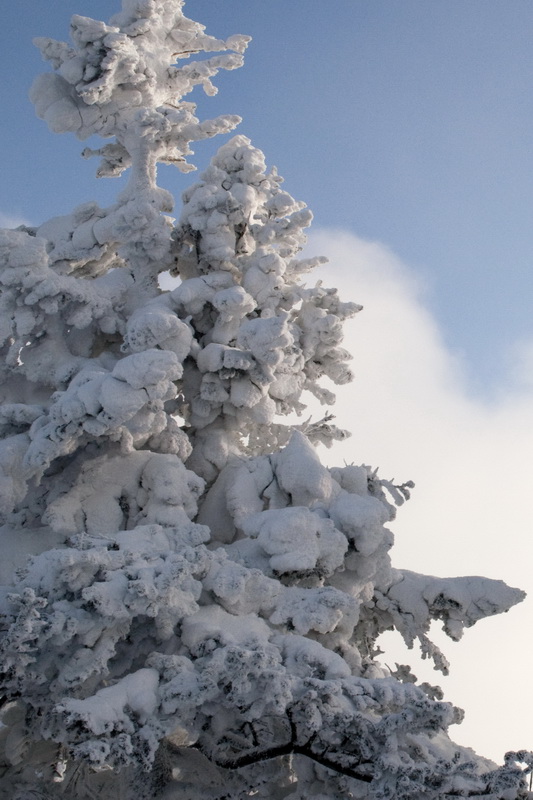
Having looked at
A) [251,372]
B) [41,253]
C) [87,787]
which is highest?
[41,253]

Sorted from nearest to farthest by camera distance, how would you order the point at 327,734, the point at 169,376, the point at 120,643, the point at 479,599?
the point at 327,734, the point at 120,643, the point at 169,376, the point at 479,599

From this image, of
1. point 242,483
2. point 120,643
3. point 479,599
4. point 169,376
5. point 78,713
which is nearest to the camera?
point 78,713

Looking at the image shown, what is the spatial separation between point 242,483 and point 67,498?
1.17 meters

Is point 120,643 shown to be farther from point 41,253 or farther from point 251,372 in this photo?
point 41,253

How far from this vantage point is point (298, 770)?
3857 mm

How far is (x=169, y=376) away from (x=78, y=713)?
1989 millimetres

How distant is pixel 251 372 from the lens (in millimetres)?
5559

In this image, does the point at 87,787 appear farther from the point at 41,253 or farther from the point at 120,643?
the point at 41,253

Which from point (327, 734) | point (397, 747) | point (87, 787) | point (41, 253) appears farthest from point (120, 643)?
point (41, 253)

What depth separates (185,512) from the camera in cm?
525

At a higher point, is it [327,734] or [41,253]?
[41,253]

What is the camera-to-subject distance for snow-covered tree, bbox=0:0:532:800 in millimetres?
3590

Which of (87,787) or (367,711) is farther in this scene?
(87,787)

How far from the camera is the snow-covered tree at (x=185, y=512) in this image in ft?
11.8
